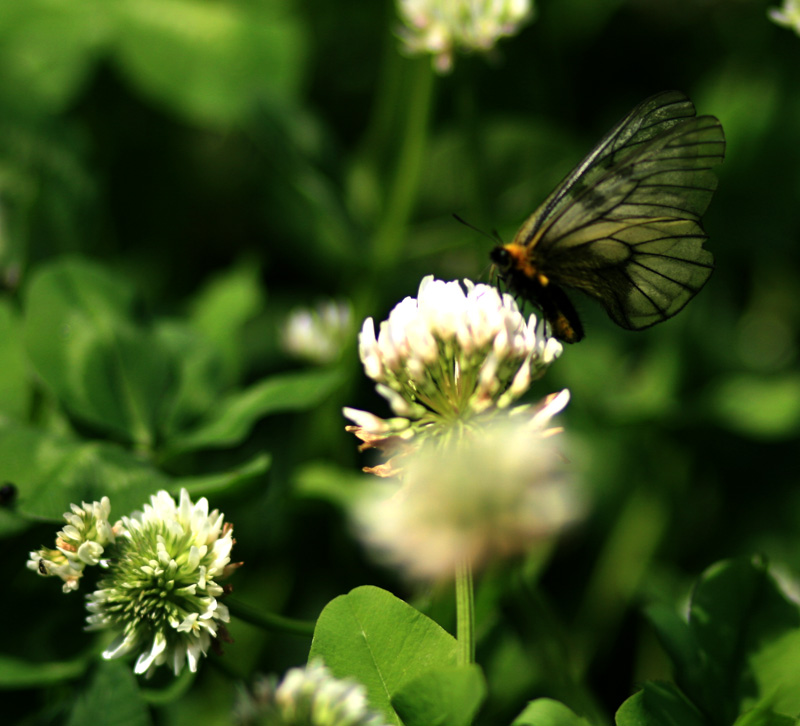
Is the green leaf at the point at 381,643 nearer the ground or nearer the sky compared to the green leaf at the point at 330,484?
nearer the sky

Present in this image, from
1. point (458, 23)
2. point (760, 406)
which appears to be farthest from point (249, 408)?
point (760, 406)

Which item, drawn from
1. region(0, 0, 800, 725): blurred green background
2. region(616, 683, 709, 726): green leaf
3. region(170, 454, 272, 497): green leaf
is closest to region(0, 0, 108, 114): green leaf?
region(0, 0, 800, 725): blurred green background

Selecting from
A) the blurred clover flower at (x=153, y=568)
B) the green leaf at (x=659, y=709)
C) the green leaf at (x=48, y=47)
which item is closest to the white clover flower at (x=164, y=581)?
the blurred clover flower at (x=153, y=568)

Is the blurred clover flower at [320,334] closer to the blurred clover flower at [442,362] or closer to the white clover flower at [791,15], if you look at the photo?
the blurred clover flower at [442,362]

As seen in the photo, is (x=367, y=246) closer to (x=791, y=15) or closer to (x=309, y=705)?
(x=791, y=15)

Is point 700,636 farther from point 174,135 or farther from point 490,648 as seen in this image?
point 174,135

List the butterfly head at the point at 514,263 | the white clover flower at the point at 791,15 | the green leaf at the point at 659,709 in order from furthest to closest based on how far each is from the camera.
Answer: the white clover flower at the point at 791,15
the butterfly head at the point at 514,263
the green leaf at the point at 659,709

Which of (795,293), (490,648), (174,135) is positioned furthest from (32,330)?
(795,293)
